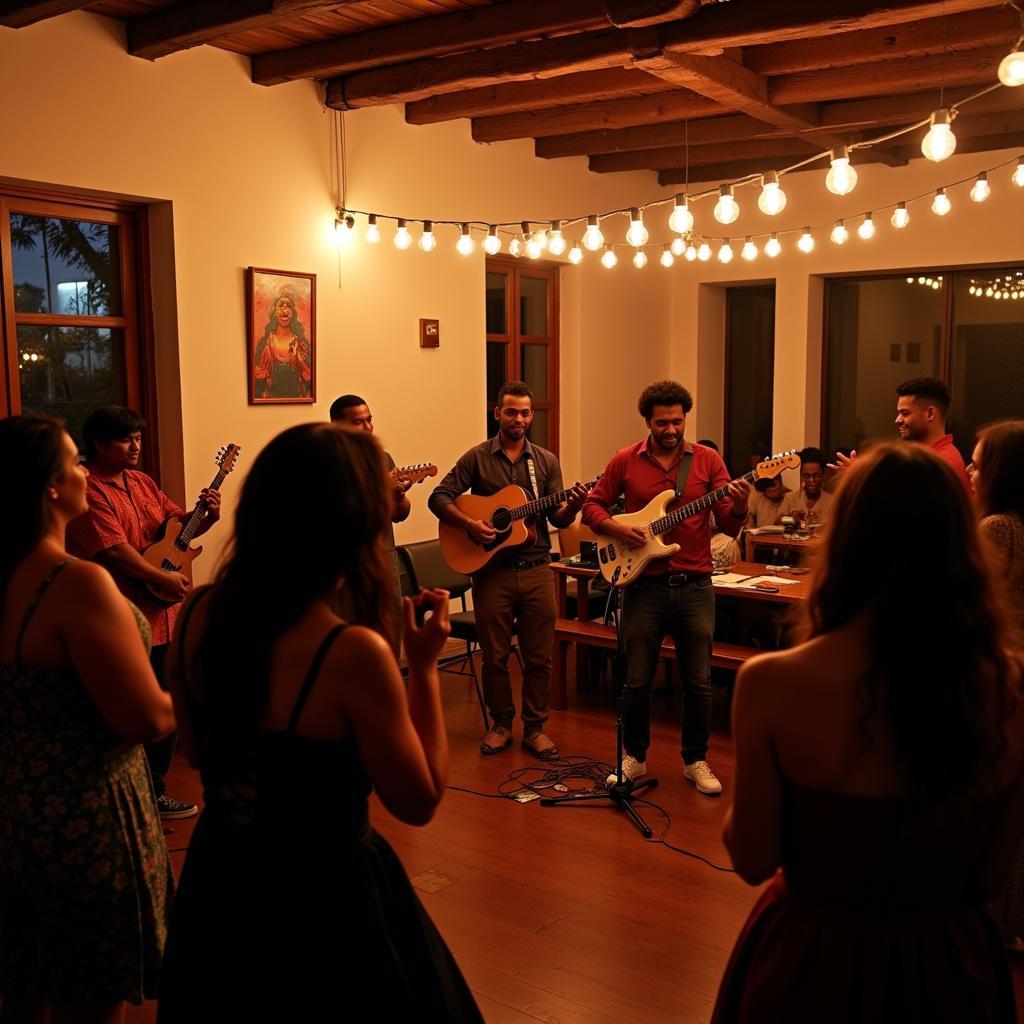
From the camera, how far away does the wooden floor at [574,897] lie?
2857mm

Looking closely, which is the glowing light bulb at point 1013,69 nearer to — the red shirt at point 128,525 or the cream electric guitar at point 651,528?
the cream electric guitar at point 651,528

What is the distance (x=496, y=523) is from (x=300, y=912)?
3232 mm

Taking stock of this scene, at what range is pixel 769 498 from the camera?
736 cm

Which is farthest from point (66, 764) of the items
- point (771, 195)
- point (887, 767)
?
point (771, 195)

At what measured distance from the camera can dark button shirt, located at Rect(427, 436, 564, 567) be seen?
15.8ft

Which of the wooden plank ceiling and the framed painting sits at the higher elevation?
the wooden plank ceiling

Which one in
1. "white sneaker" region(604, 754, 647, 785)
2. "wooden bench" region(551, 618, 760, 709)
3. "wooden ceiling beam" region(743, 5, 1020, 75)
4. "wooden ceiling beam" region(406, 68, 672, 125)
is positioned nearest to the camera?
Answer: "white sneaker" region(604, 754, 647, 785)

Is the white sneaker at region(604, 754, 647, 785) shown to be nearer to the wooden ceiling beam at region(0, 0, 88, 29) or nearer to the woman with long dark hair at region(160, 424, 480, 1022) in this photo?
the woman with long dark hair at region(160, 424, 480, 1022)

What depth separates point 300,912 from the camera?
5.16 feet

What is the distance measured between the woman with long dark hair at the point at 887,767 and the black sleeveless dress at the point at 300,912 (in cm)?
53

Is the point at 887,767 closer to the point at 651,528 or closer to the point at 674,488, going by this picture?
the point at 651,528

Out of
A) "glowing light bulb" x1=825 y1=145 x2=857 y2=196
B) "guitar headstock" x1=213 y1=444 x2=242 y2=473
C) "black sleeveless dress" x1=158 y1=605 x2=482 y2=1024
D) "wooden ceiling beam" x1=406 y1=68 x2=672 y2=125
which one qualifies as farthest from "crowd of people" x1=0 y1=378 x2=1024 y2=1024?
"wooden ceiling beam" x1=406 y1=68 x2=672 y2=125

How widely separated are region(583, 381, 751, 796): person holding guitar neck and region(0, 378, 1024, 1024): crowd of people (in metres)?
2.63

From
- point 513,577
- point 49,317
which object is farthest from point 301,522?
point 49,317
